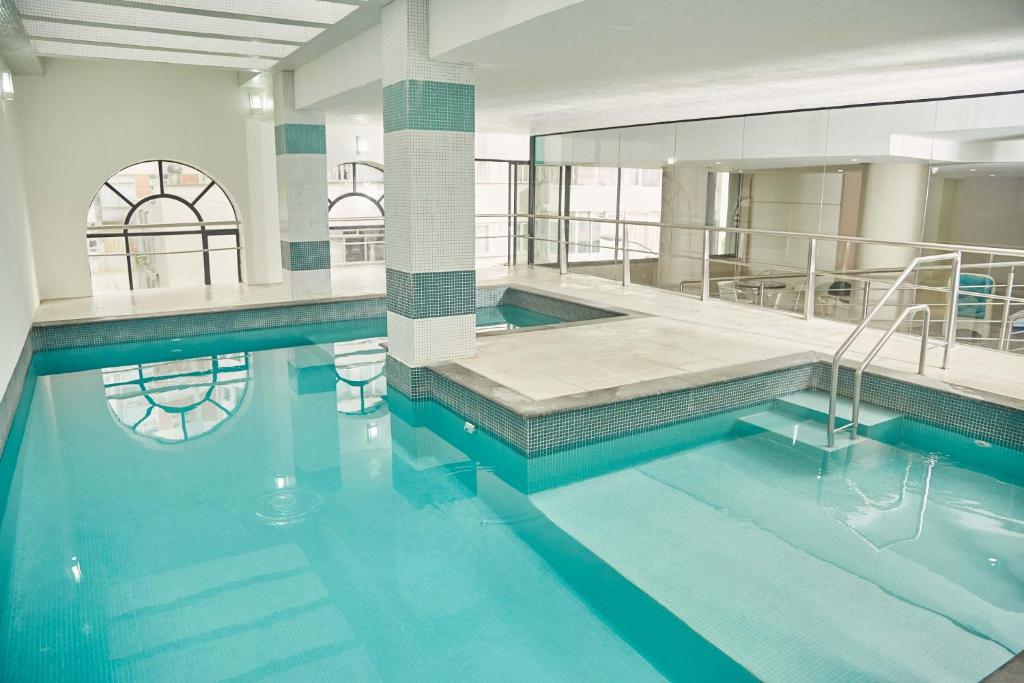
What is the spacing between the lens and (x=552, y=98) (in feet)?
27.6

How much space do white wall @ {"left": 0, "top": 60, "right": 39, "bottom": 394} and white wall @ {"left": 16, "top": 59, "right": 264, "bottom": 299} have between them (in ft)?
1.37

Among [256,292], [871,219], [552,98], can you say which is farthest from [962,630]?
[256,292]

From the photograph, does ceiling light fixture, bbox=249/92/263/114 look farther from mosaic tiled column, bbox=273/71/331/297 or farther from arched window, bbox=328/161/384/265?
arched window, bbox=328/161/384/265

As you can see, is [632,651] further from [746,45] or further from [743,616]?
[746,45]

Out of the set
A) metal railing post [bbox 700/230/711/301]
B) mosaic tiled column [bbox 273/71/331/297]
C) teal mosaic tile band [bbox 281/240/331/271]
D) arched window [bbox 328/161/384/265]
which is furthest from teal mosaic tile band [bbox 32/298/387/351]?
arched window [bbox 328/161/384/265]

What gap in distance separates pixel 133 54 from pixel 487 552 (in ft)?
22.8

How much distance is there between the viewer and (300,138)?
9.30 metres

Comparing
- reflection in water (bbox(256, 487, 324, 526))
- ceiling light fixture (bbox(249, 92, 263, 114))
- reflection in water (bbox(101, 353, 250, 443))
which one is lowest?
reflection in water (bbox(256, 487, 324, 526))

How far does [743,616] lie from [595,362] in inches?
121

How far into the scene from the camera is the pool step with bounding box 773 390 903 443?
5.14 meters

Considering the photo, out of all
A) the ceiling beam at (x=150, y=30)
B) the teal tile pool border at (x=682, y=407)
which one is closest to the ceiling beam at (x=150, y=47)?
the ceiling beam at (x=150, y=30)

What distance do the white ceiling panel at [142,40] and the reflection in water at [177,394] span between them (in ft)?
10.2

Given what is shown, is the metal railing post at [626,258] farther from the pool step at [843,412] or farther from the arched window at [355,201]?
the arched window at [355,201]

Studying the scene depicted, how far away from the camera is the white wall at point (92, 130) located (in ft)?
30.5
